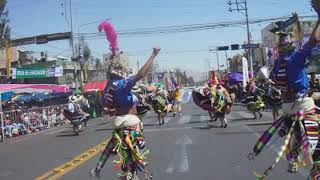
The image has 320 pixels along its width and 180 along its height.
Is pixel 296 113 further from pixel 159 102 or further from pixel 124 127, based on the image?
pixel 159 102

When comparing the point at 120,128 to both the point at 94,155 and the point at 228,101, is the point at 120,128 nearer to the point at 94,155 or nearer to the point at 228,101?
the point at 94,155

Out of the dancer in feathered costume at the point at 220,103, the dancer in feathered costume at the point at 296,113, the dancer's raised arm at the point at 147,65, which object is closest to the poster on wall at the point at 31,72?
the dancer in feathered costume at the point at 220,103

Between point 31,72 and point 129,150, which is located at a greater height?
point 31,72

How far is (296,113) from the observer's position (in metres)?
6.96

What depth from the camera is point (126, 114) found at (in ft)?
26.0

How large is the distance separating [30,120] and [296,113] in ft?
86.6

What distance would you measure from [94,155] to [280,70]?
8.37 m

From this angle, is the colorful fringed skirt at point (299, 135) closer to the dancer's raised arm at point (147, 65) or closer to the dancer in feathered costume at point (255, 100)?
the dancer's raised arm at point (147, 65)

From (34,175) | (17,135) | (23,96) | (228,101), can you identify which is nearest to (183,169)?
(34,175)

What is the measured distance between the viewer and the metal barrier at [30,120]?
1142 inches

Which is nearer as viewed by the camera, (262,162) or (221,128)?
(262,162)

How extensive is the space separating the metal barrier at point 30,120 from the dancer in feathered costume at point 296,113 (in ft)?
70.6

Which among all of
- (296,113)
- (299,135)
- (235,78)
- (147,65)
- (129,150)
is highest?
(235,78)

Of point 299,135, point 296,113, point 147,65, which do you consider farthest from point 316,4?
point 147,65
